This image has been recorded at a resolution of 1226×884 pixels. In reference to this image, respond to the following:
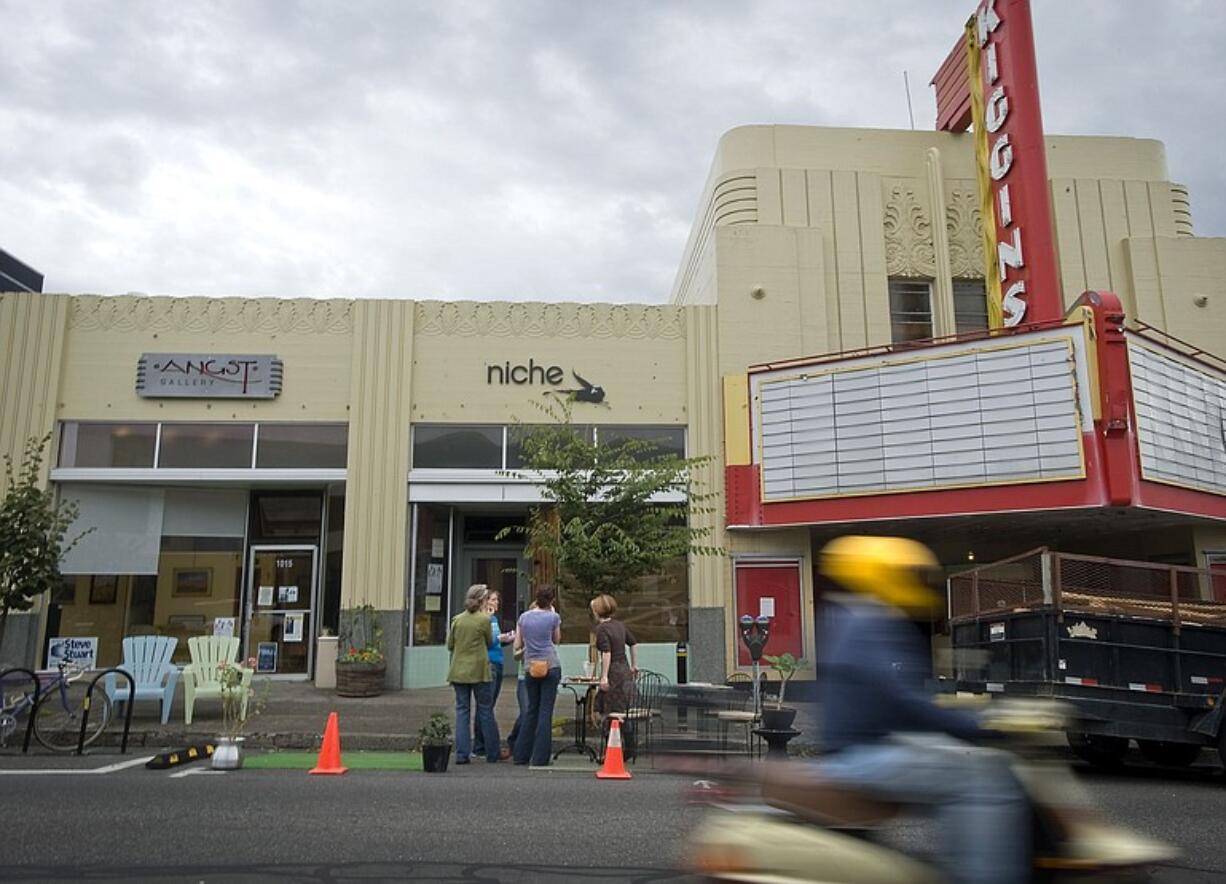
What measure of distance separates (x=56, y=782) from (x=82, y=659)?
8.64 meters

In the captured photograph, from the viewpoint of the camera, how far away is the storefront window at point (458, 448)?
17.4 metres

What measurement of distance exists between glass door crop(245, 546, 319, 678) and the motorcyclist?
14761 millimetres

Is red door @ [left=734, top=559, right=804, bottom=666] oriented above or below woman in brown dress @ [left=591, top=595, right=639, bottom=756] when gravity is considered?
above

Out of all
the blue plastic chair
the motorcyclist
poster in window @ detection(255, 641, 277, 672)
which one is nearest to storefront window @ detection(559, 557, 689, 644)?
poster in window @ detection(255, 641, 277, 672)

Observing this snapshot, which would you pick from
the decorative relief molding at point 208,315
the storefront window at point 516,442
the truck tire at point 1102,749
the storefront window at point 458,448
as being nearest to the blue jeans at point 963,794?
the truck tire at point 1102,749

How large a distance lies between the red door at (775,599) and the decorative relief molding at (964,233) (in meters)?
6.67

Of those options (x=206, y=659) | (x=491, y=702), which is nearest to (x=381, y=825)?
(x=491, y=702)

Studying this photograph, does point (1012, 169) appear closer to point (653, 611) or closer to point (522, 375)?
point (522, 375)

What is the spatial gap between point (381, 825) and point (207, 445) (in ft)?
38.4

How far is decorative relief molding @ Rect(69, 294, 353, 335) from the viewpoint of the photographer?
1739 centimetres

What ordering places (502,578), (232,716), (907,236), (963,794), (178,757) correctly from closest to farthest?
(963,794) → (178,757) → (232,716) → (502,578) → (907,236)

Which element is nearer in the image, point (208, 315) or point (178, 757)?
point (178, 757)

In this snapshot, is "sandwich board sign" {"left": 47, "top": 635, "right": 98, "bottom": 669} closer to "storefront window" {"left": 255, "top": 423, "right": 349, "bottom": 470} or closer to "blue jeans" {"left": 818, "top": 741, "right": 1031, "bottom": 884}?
"storefront window" {"left": 255, "top": 423, "right": 349, "bottom": 470}

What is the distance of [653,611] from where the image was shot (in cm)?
1719
